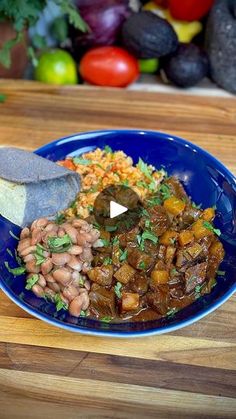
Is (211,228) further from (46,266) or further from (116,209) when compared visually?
(46,266)

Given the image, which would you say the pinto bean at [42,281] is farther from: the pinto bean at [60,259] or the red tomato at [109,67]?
the red tomato at [109,67]

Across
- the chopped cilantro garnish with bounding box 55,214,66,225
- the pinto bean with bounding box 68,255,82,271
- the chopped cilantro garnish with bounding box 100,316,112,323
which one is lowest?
the chopped cilantro garnish with bounding box 100,316,112,323

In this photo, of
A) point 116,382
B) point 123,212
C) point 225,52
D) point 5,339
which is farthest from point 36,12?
point 116,382

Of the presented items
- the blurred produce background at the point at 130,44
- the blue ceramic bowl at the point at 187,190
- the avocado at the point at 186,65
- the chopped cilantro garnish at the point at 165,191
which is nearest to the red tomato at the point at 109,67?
the blurred produce background at the point at 130,44

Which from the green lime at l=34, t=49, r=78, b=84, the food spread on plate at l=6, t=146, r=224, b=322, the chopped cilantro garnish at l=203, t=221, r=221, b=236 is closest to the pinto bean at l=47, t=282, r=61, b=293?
the food spread on plate at l=6, t=146, r=224, b=322

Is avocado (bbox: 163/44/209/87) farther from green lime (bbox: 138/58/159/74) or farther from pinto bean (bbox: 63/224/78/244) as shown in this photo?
pinto bean (bbox: 63/224/78/244)

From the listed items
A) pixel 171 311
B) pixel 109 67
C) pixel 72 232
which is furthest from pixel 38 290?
pixel 109 67

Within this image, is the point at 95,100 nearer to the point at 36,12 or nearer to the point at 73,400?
the point at 36,12
